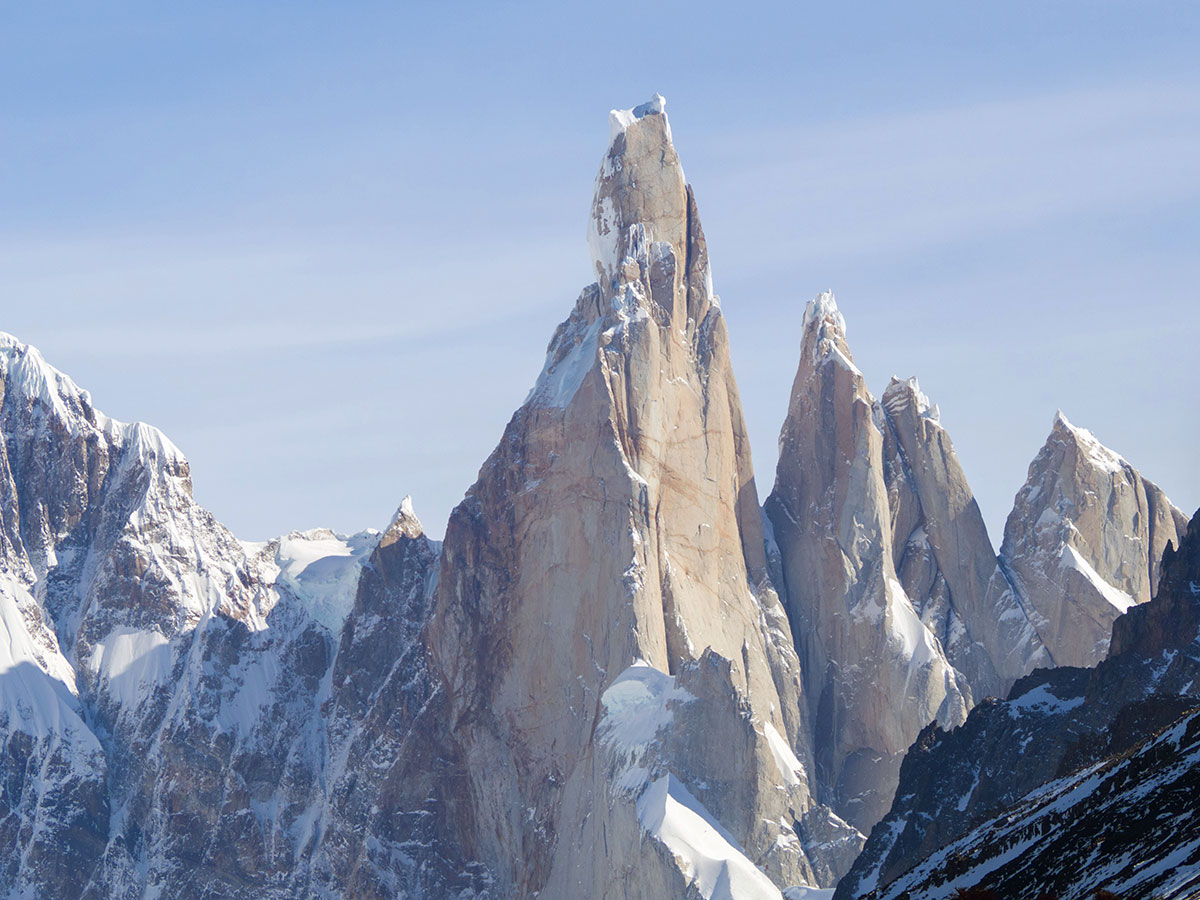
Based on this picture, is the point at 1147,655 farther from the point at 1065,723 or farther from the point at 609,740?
the point at 609,740

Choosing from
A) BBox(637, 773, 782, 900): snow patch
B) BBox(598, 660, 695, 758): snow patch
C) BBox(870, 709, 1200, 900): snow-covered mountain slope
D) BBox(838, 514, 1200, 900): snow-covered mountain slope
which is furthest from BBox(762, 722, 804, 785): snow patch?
BBox(870, 709, 1200, 900): snow-covered mountain slope

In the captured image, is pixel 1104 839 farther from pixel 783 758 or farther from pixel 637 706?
pixel 783 758

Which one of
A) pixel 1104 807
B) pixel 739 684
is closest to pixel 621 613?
pixel 739 684

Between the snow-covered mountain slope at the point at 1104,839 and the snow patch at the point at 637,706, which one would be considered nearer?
the snow-covered mountain slope at the point at 1104,839

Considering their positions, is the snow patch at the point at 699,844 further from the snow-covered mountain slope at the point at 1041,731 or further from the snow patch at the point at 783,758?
the snow-covered mountain slope at the point at 1041,731

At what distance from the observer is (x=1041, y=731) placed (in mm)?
144375

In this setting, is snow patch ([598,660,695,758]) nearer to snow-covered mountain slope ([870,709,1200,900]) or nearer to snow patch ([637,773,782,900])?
snow patch ([637,773,782,900])

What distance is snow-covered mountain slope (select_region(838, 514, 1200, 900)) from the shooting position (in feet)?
445

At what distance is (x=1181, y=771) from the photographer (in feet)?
298

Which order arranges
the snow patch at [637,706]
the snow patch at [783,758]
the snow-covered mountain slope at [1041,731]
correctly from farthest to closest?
the snow patch at [783,758]
the snow patch at [637,706]
the snow-covered mountain slope at [1041,731]

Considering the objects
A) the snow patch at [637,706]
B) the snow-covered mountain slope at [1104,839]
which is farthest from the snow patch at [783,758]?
the snow-covered mountain slope at [1104,839]

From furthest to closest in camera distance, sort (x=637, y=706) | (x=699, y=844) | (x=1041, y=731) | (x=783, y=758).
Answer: (x=783, y=758) < (x=637, y=706) < (x=699, y=844) < (x=1041, y=731)

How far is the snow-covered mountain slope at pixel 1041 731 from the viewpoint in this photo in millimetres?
135500

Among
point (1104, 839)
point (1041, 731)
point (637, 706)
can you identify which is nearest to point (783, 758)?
point (637, 706)
